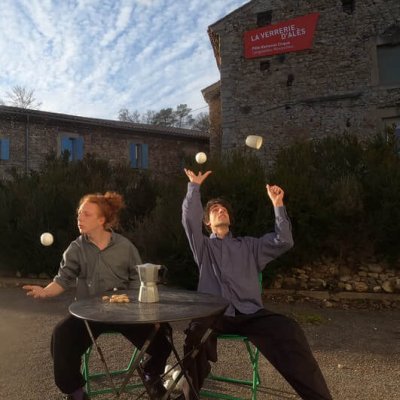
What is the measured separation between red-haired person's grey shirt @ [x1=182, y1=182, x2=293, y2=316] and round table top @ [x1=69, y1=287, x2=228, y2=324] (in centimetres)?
19

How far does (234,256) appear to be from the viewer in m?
3.02

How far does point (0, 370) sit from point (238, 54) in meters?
13.9

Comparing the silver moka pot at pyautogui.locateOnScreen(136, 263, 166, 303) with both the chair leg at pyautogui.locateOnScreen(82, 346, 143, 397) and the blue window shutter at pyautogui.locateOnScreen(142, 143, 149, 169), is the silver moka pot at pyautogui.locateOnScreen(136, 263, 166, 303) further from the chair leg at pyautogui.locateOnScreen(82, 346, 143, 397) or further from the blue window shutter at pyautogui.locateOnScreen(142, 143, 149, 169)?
the blue window shutter at pyautogui.locateOnScreen(142, 143, 149, 169)

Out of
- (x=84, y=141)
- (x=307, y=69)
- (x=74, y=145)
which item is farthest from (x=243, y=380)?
(x=84, y=141)

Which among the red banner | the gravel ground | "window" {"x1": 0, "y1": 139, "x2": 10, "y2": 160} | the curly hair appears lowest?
the gravel ground

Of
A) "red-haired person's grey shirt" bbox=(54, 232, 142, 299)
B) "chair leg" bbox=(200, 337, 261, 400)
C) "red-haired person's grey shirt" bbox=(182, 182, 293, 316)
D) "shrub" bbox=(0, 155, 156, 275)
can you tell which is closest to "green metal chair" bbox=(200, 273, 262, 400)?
"chair leg" bbox=(200, 337, 261, 400)

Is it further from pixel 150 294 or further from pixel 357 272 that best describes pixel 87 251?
pixel 357 272

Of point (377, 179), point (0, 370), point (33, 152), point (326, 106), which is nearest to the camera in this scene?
point (0, 370)

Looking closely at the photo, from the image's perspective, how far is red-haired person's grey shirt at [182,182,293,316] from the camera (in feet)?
9.64

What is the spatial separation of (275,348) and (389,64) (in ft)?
45.8

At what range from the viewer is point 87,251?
3.00 meters

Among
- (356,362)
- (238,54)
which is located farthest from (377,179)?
(238,54)

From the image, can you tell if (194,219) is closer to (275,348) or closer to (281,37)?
(275,348)

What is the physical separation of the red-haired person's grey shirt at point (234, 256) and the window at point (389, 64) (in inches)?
512
